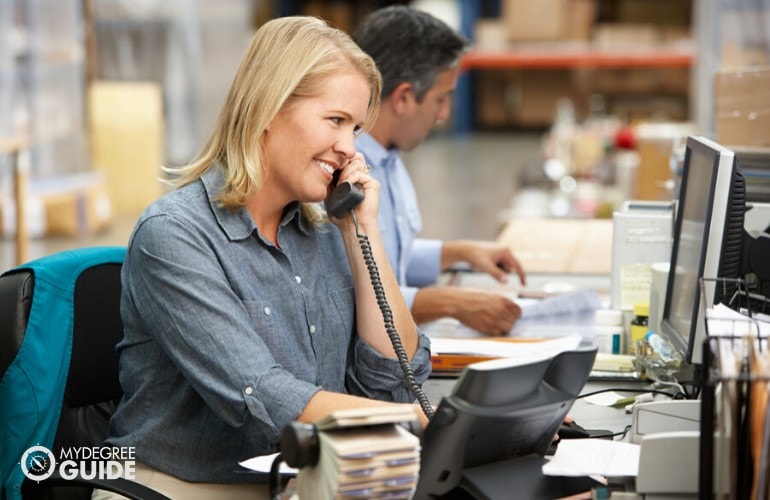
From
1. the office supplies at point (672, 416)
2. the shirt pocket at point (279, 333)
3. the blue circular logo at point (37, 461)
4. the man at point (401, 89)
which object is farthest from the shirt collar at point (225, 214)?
the man at point (401, 89)

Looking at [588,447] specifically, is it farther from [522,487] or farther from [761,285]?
[761,285]

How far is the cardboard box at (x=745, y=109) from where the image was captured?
2980mm

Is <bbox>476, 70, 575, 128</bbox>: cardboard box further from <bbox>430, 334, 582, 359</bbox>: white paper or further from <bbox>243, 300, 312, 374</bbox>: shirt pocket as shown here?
<bbox>243, 300, 312, 374</bbox>: shirt pocket

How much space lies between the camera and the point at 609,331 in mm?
2494

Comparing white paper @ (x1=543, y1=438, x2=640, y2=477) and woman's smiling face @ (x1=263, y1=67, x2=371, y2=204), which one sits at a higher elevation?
woman's smiling face @ (x1=263, y1=67, x2=371, y2=204)

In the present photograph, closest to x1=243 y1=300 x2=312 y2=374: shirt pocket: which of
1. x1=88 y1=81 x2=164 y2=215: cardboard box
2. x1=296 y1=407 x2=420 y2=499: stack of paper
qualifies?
x1=296 y1=407 x2=420 y2=499: stack of paper

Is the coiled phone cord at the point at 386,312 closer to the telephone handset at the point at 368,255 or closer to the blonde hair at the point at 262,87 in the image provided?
the telephone handset at the point at 368,255

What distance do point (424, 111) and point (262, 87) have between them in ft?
3.88

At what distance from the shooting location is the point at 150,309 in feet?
6.02

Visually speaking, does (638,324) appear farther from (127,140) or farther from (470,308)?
(127,140)

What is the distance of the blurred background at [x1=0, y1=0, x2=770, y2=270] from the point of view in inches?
203

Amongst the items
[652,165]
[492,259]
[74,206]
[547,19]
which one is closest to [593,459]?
[492,259]

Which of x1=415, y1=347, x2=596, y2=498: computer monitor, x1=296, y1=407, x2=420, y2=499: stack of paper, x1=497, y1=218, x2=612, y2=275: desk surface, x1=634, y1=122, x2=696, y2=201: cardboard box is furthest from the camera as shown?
x1=634, y1=122, x2=696, y2=201: cardboard box

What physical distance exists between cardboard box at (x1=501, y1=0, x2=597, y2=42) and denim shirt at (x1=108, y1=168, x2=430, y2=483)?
11.2 metres
